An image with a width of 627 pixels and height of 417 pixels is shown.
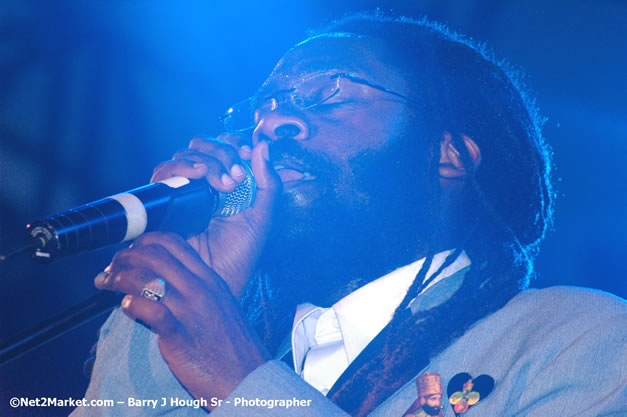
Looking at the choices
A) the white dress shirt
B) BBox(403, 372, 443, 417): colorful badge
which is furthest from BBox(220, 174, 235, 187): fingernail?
BBox(403, 372, 443, 417): colorful badge

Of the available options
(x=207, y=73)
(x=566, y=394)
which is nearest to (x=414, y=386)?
(x=566, y=394)

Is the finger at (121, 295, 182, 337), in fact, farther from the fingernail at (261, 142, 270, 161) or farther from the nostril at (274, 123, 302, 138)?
the nostril at (274, 123, 302, 138)

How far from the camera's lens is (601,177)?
281 centimetres

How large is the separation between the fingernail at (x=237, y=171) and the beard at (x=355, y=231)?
42cm

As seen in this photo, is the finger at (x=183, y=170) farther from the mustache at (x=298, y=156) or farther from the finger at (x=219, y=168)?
the mustache at (x=298, y=156)

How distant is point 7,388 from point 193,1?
242 centimetres

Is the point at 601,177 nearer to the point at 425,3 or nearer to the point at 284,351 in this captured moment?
the point at 425,3

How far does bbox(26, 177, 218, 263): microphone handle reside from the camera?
1020mm

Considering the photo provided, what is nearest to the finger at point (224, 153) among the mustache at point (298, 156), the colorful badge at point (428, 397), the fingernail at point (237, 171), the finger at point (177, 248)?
A: the fingernail at point (237, 171)

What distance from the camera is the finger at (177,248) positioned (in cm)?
125

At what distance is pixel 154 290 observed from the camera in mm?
1210

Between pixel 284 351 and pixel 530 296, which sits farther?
pixel 284 351

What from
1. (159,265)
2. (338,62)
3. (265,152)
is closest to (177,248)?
(159,265)

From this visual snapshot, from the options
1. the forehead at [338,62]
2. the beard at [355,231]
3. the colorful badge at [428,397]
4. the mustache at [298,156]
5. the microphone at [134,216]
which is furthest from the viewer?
the forehead at [338,62]
